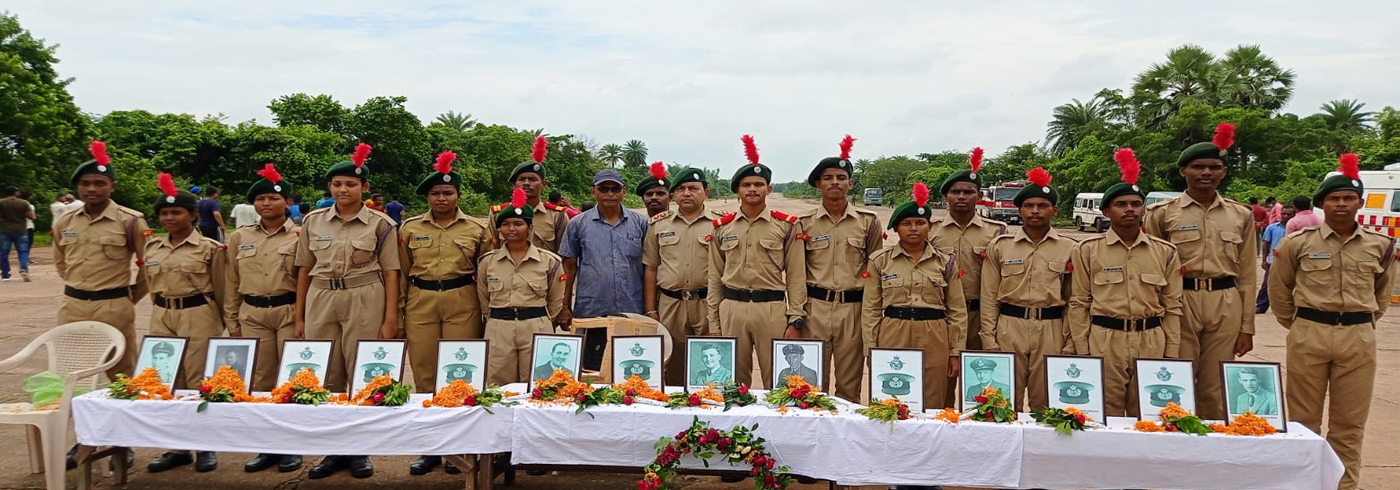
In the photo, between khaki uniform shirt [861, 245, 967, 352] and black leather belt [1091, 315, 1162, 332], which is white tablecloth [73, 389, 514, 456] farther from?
black leather belt [1091, 315, 1162, 332]

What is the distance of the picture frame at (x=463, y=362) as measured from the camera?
14.4 ft

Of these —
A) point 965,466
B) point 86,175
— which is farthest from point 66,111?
point 965,466

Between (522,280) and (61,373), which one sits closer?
(61,373)

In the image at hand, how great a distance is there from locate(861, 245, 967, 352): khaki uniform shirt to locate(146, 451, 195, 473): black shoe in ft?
13.4

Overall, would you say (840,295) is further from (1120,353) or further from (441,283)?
(441,283)

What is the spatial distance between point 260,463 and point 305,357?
0.81m

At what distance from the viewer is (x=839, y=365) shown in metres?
5.18

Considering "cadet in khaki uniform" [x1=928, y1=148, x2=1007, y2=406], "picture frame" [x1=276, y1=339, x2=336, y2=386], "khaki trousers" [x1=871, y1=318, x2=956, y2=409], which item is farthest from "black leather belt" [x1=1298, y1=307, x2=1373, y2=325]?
"picture frame" [x1=276, y1=339, x2=336, y2=386]

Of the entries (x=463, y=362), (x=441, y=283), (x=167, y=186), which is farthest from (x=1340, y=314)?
(x=167, y=186)

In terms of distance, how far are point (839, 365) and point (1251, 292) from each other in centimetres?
240

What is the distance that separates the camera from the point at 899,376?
4195 millimetres

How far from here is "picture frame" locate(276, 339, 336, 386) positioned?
4458 mm

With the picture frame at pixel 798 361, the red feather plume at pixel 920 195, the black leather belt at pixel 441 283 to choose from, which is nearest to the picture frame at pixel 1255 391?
the red feather plume at pixel 920 195

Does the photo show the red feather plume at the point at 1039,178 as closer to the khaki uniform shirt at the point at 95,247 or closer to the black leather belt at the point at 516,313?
the black leather belt at the point at 516,313
